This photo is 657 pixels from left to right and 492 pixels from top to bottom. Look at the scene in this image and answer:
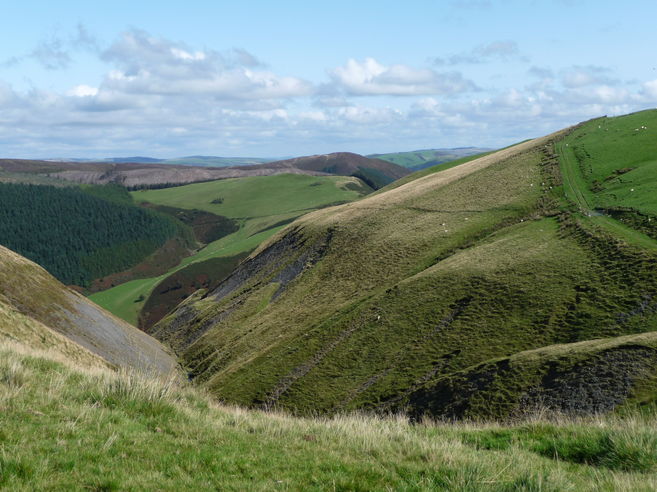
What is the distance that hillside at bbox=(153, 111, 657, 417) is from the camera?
33031mm

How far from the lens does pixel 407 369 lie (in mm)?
36906

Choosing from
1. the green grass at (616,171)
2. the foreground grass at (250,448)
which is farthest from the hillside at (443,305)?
the foreground grass at (250,448)

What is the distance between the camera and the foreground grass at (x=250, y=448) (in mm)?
8922

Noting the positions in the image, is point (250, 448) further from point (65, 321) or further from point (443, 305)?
point (65, 321)

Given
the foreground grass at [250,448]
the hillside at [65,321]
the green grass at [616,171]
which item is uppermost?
the green grass at [616,171]

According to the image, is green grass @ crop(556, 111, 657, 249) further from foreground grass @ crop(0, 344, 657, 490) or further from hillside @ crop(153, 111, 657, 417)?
foreground grass @ crop(0, 344, 657, 490)

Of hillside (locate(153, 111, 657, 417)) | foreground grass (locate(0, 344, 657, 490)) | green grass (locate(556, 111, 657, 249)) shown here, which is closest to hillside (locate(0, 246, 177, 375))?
hillside (locate(153, 111, 657, 417))

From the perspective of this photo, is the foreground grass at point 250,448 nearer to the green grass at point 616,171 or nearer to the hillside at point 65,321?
the hillside at point 65,321

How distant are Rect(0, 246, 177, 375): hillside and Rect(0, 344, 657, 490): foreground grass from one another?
2669 cm

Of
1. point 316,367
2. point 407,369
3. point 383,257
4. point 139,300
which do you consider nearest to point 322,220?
point 383,257

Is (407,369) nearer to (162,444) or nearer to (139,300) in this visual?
(162,444)

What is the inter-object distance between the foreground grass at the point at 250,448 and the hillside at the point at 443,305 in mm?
15125

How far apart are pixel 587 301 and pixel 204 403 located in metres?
31.1

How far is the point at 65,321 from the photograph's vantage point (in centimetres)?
4984
